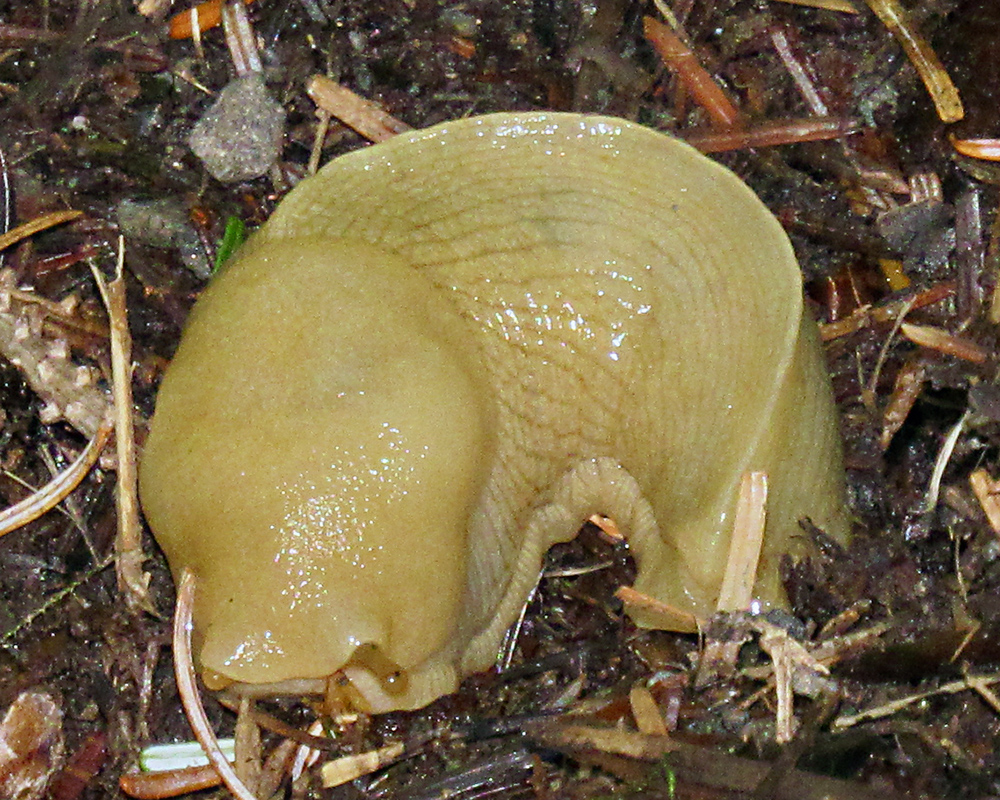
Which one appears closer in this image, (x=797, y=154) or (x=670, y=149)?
(x=670, y=149)

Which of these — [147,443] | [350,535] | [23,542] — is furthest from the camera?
[23,542]

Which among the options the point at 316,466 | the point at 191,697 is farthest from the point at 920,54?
the point at 191,697

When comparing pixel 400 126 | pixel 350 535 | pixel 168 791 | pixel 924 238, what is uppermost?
pixel 400 126

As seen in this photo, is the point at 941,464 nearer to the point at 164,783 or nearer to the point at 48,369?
the point at 164,783

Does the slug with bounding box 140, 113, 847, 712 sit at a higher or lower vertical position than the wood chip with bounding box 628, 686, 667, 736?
higher

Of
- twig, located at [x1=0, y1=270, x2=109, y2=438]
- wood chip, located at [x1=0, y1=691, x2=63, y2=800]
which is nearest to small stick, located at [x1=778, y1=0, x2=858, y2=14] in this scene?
twig, located at [x1=0, y1=270, x2=109, y2=438]

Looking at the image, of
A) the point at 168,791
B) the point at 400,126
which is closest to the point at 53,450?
the point at 168,791

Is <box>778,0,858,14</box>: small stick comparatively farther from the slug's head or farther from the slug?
the slug's head

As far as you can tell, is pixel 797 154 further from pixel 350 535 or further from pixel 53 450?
pixel 53 450
